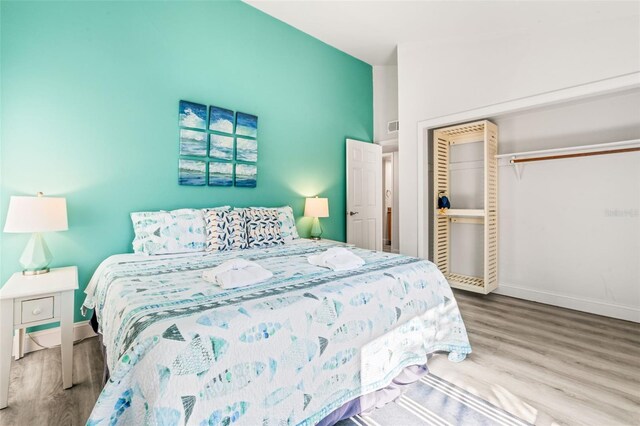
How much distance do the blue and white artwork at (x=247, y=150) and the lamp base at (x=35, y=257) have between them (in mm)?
1887

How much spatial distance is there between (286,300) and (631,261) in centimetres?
348

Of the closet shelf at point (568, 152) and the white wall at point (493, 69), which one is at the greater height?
the white wall at point (493, 69)

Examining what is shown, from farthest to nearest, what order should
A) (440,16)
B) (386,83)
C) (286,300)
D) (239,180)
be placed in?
(386,83) < (239,180) < (440,16) < (286,300)

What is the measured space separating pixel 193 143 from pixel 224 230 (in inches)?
40.2

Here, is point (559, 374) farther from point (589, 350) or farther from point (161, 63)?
point (161, 63)

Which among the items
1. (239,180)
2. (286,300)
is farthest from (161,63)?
(286,300)

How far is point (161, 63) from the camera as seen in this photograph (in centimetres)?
302

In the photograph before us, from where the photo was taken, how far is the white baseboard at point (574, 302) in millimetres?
2980

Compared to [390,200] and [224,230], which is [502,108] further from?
[390,200]

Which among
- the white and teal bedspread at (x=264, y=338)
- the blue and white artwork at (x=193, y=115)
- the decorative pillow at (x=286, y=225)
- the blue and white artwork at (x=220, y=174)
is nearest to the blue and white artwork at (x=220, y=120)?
the blue and white artwork at (x=193, y=115)

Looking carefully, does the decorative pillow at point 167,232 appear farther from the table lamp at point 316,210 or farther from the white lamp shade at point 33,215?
the table lamp at point 316,210

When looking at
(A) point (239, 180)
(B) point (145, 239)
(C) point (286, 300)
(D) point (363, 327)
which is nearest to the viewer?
(C) point (286, 300)

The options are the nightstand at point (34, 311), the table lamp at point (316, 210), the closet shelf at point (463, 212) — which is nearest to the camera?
the nightstand at point (34, 311)

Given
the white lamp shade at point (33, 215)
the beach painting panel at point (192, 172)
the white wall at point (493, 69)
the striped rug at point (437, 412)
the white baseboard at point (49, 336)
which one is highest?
the white wall at point (493, 69)
